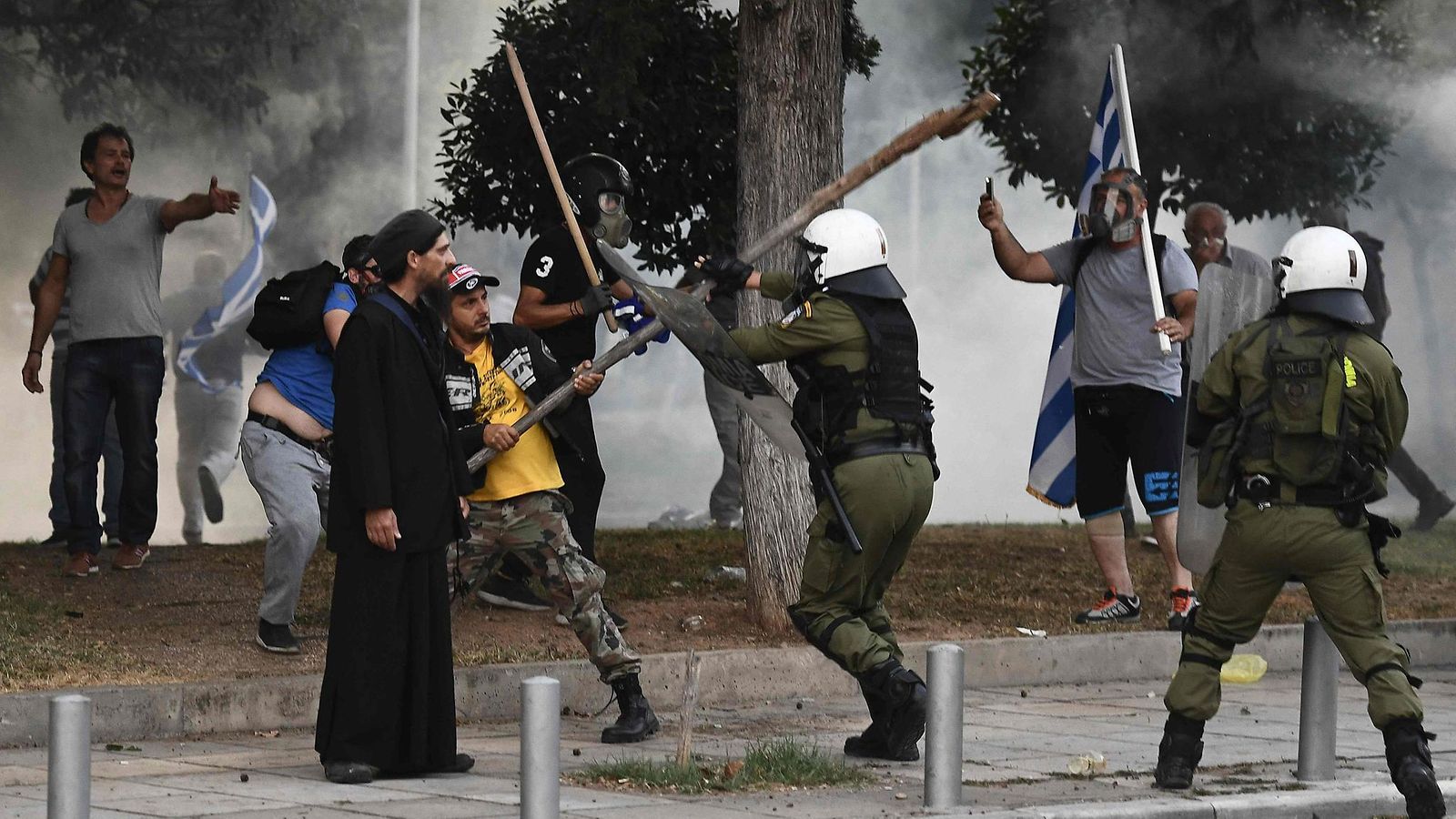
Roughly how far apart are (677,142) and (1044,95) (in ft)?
12.5

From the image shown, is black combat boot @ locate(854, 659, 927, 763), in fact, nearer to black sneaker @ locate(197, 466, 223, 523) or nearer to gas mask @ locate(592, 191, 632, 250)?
gas mask @ locate(592, 191, 632, 250)


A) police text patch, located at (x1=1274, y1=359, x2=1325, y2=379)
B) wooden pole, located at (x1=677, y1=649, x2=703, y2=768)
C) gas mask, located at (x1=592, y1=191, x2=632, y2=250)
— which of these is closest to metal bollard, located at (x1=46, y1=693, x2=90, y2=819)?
wooden pole, located at (x1=677, y1=649, x2=703, y2=768)

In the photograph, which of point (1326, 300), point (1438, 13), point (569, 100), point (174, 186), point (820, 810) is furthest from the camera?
point (1438, 13)

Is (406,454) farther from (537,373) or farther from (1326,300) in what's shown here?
(1326,300)

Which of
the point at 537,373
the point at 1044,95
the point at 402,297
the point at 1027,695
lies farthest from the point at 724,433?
the point at 402,297

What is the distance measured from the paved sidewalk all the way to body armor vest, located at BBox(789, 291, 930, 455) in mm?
1076

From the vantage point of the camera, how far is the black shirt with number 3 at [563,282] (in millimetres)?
8758

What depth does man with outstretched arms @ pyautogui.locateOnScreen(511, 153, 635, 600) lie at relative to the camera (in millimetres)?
8602

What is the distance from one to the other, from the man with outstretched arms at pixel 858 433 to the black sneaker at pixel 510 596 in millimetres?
2655

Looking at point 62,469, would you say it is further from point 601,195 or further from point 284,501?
point 601,195

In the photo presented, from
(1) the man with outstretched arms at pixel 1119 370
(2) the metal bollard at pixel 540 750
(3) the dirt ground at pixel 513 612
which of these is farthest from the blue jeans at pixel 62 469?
(2) the metal bollard at pixel 540 750

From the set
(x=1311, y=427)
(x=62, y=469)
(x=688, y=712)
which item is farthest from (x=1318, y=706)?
(x=62, y=469)

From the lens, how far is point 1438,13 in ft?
49.1

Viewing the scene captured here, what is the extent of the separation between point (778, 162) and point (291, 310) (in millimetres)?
2315
